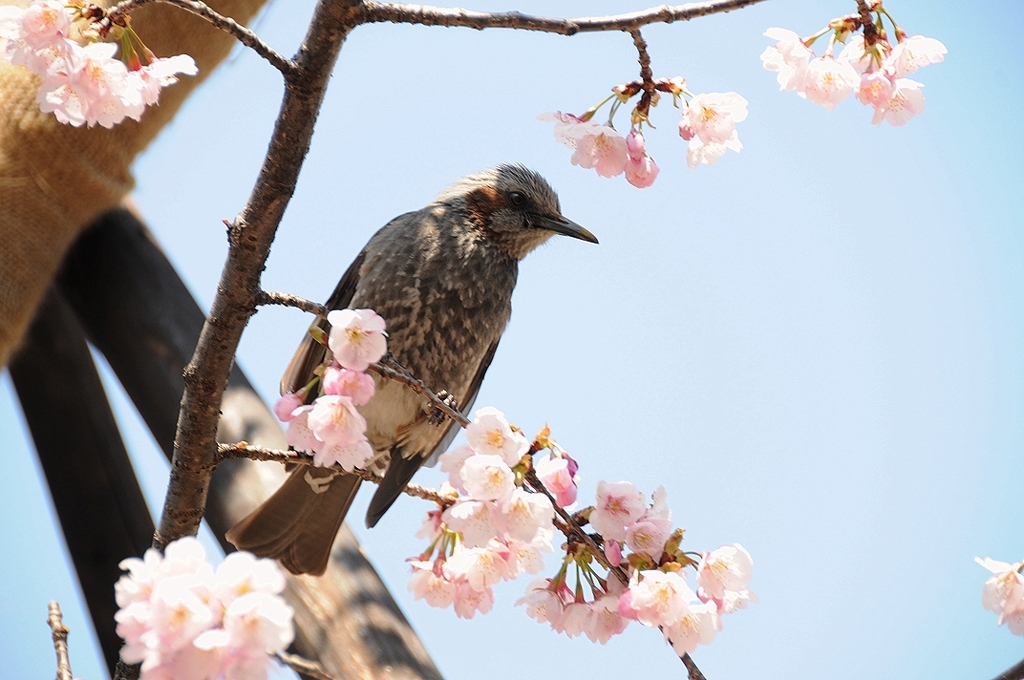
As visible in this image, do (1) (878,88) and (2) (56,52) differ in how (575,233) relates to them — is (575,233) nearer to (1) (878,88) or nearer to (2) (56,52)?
(1) (878,88)

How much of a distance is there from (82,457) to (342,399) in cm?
189

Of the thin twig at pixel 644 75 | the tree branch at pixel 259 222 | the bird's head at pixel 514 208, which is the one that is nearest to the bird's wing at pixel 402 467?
the bird's head at pixel 514 208

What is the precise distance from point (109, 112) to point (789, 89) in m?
1.13

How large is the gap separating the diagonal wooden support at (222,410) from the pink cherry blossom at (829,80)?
62.5 inches

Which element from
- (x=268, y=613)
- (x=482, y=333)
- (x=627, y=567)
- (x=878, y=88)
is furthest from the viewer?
(x=482, y=333)

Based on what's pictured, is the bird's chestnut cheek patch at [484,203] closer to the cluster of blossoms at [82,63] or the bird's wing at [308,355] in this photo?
the bird's wing at [308,355]

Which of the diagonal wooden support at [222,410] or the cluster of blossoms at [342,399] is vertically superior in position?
the cluster of blossoms at [342,399]

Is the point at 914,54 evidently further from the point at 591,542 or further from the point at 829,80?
the point at 591,542

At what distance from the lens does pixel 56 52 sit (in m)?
1.26

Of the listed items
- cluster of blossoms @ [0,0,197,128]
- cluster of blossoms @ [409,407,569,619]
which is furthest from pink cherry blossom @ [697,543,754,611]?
cluster of blossoms @ [0,0,197,128]

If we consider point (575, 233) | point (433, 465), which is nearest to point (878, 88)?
point (575, 233)

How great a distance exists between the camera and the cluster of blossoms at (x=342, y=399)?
1239mm

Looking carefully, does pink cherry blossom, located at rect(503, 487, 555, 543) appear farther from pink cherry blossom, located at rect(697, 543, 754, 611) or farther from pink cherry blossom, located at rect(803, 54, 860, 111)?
pink cherry blossom, located at rect(803, 54, 860, 111)

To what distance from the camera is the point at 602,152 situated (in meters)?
1.50
